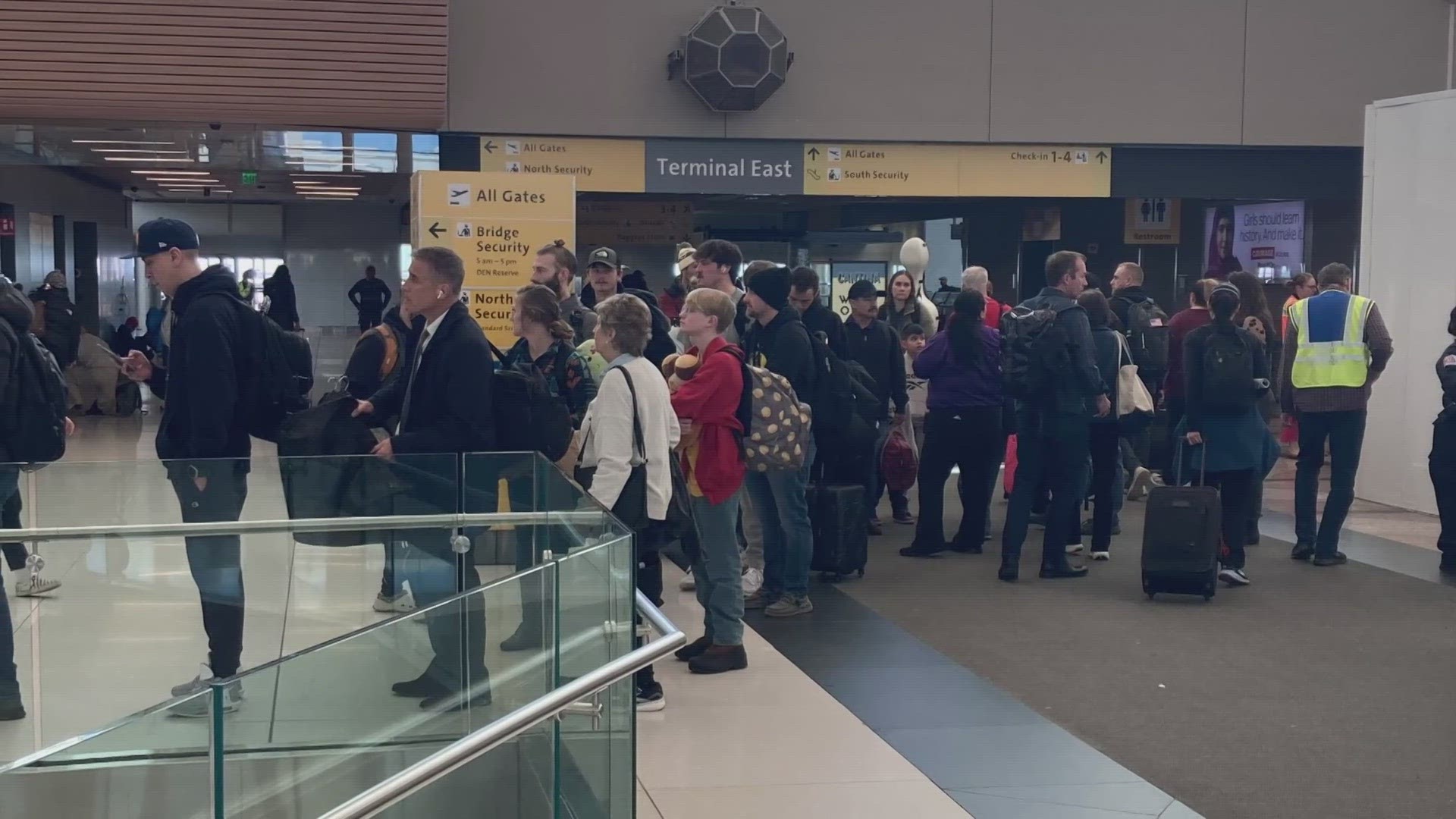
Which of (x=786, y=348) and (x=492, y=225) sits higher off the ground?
(x=492, y=225)

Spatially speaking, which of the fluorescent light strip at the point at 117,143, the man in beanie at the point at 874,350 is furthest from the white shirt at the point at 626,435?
the fluorescent light strip at the point at 117,143

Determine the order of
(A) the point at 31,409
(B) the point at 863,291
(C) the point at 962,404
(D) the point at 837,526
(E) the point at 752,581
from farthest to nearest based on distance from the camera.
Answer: (B) the point at 863,291 < (C) the point at 962,404 < (D) the point at 837,526 < (E) the point at 752,581 < (A) the point at 31,409

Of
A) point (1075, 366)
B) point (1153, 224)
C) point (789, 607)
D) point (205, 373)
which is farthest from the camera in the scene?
point (1153, 224)

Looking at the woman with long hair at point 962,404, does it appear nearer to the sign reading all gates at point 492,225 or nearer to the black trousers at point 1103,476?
the black trousers at point 1103,476

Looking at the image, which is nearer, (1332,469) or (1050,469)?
(1050,469)

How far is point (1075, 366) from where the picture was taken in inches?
314

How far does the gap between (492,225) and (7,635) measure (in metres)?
4.78

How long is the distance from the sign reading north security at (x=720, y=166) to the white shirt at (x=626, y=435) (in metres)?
A: 6.81

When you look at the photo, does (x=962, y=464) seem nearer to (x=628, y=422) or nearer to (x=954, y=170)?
(x=628, y=422)

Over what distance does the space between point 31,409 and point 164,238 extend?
1031 millimetres

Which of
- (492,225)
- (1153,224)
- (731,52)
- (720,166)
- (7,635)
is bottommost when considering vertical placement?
(7,635)

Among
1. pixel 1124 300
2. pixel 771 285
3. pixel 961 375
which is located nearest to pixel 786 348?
pixel 771 285

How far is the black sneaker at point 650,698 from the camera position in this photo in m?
5.70

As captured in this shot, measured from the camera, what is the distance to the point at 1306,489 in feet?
29.7
